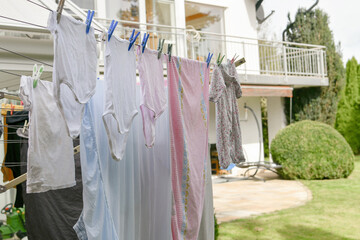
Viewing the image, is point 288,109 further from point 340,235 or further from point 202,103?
point 202,103

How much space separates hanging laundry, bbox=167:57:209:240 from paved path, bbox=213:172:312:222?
3692 mm

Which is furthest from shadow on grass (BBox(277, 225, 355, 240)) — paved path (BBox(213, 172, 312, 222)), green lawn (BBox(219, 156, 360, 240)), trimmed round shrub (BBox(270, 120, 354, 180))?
trimmed round shrub (BBox(270, 120, 354, 180))

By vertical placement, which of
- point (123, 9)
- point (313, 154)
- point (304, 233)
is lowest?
point (304, 233)

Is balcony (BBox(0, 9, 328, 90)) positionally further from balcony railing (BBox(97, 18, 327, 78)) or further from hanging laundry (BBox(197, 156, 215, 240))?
hanging laundry (BBox(197, 156, 215, 240))

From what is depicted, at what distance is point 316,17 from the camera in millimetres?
15883

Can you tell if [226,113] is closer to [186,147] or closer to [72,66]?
[186,147]


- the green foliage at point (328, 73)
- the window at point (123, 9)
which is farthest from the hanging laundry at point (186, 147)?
the green foliage at point (328, 73)

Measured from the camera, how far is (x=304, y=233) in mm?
5703

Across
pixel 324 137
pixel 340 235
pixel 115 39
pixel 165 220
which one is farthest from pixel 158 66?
pixel 324 137

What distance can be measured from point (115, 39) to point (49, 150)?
857mm

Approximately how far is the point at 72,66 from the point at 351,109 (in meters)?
16.9

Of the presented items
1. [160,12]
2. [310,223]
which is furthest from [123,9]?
[310,223]

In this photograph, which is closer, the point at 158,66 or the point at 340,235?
the point at 158,66

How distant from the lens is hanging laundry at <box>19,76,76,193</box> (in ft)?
8.26
